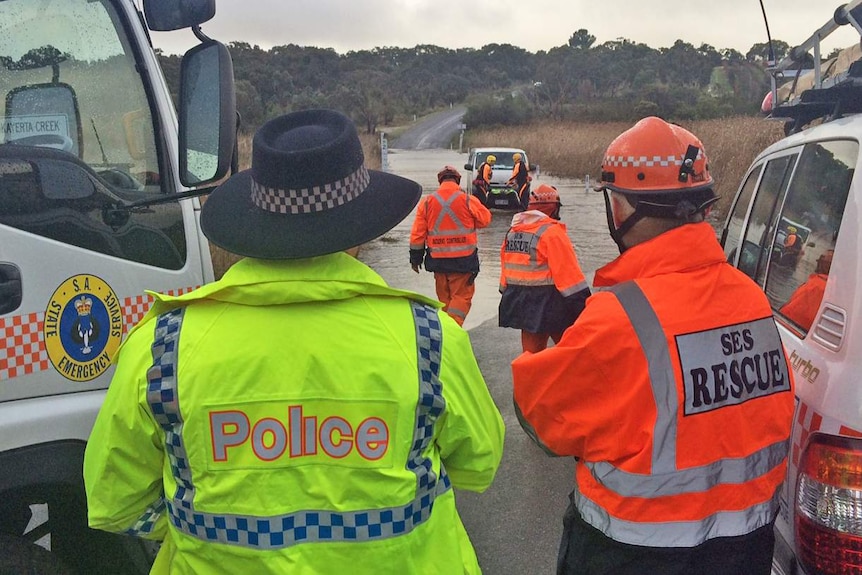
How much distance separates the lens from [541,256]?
5145 mm

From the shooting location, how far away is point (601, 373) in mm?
1804

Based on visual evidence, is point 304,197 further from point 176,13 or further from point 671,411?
point 176,13

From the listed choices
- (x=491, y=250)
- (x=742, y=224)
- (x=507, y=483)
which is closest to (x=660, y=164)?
(x=742, y=224)

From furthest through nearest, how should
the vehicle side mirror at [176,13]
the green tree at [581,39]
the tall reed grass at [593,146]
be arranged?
the green tree at [581,39] < the tall reed grass at [593,146] < the vehicle side mirror at [176,13]

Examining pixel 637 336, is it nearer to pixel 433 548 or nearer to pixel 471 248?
pixel 433 548

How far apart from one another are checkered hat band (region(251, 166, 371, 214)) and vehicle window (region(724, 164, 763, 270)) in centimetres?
236

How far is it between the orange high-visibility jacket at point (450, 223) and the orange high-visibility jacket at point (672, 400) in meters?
4.86

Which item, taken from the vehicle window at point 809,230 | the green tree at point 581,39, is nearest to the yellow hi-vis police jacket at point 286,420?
the vehicle window at point 809,230

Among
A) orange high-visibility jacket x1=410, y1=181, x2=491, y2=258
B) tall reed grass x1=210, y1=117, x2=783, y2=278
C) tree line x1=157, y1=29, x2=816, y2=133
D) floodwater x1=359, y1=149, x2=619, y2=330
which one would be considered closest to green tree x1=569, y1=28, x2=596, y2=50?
tree line x1=157, y1=29, x2=816, y2=133

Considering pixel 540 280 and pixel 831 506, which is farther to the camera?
pixel 540 280

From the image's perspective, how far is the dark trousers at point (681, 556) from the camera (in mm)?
1852

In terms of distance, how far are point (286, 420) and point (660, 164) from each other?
1348 millimetres

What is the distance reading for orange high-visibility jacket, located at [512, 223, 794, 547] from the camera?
69.9 inches

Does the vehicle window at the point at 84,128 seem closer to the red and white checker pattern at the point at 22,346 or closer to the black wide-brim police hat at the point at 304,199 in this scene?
the red and white checker pattern at the point at 22,346
